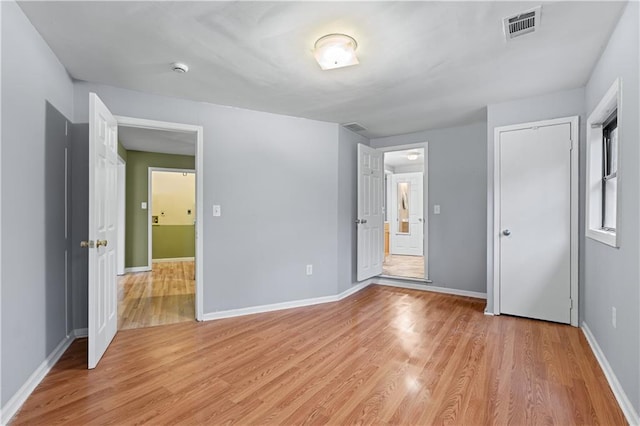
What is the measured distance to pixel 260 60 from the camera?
245 cm

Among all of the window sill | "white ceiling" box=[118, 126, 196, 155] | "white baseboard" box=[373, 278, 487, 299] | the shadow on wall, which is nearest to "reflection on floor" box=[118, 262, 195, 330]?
the shadow on wall

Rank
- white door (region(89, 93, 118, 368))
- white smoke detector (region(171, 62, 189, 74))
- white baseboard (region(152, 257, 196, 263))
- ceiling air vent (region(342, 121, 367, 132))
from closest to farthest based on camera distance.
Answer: white door (region(89, 93, 118, 368)) → white smoke detector (region(171, 62, 189, 74)) → ceiling air vent (region(342, 121, 367, 132)) → white baseboard (region(152, 257, 196, 263))

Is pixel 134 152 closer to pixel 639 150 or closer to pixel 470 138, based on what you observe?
pixel 470 138

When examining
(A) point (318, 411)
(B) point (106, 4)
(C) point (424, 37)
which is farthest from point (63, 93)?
(A) point (318, 411)

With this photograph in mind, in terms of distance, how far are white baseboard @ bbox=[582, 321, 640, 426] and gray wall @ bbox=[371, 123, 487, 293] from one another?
1617 millimetres

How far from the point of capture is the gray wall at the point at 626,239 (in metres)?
1.72

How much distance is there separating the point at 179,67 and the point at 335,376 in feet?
8.55

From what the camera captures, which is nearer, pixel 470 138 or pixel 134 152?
pixel 470 138

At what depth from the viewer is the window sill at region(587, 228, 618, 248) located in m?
2.09

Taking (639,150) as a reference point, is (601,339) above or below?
below

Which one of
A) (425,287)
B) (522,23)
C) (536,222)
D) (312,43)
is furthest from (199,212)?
(536,222)

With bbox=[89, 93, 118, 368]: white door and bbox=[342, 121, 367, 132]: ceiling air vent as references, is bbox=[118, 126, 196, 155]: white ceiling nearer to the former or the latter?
bbox=[89, 93, 118, 368]: white door

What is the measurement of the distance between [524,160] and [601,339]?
174 centimetres

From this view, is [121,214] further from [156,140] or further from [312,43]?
[312,43]
